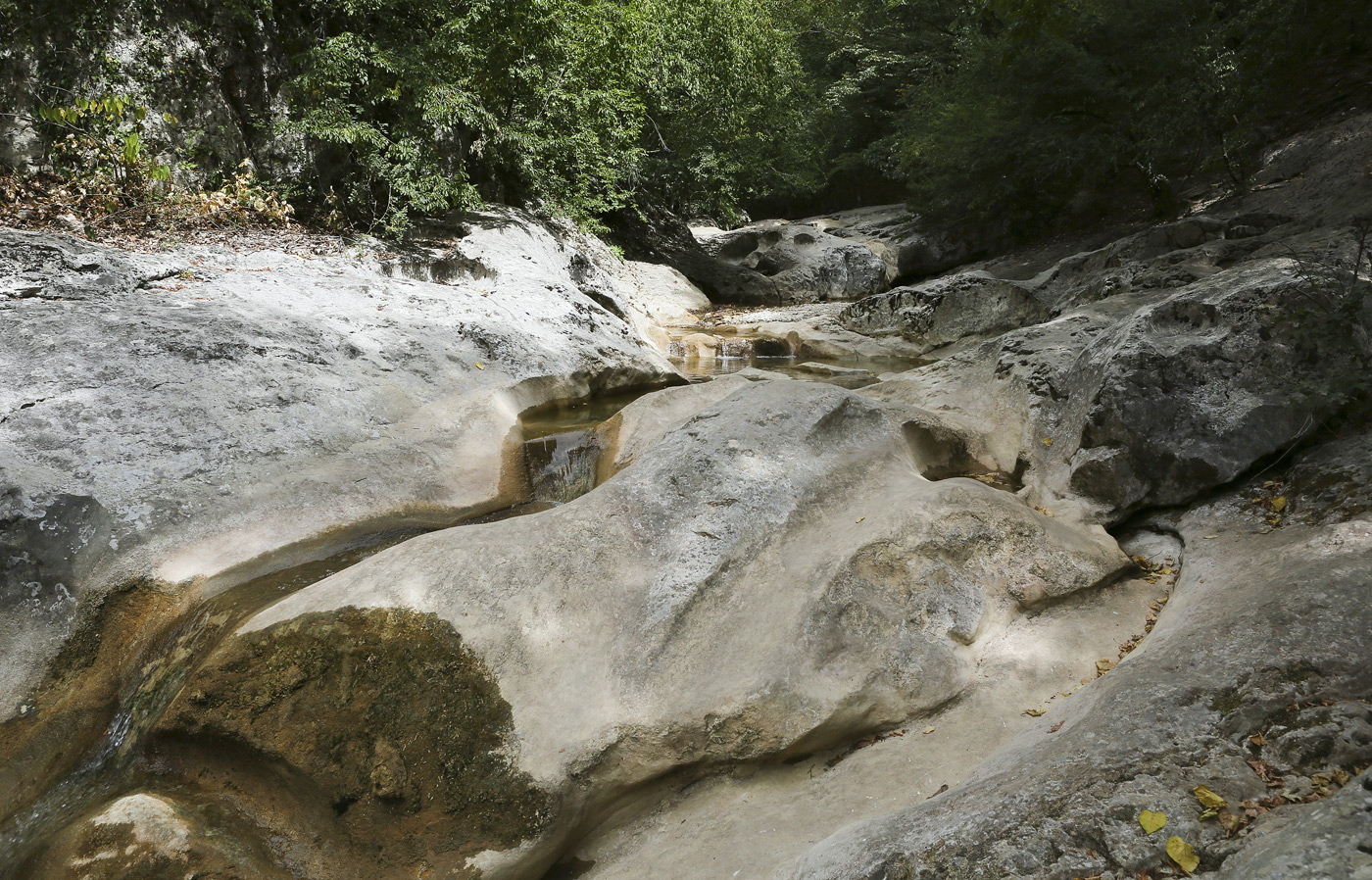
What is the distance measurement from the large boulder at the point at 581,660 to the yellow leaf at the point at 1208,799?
144 centimetres

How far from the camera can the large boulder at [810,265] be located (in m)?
17.2

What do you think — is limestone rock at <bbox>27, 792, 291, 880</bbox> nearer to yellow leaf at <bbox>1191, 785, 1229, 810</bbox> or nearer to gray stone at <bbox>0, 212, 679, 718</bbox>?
gray stone at <bbox>0, 212, 679, 718</bbox>

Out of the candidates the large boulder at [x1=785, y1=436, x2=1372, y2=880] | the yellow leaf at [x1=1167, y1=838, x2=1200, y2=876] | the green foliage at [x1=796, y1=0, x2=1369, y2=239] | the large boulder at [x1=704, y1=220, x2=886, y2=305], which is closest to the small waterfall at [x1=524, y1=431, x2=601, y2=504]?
the large boulder at [x1=785, y1=436, x2=1372, y2=880]

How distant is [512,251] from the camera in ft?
33.7

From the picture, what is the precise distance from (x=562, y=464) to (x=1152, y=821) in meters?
5.24

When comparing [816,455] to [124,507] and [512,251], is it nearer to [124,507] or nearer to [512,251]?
[124,507]

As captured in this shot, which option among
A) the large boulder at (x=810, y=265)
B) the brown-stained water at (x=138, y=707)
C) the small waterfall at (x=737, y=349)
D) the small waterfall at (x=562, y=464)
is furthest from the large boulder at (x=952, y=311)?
the brown-stained water at (x=138, y=707)

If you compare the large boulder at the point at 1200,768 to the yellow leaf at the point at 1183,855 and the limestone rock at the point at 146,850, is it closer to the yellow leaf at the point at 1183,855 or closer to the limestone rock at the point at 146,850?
the yellow leaf at the point at 1183,855

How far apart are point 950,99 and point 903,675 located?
48.1 ft

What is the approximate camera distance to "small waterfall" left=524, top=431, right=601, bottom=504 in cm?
638

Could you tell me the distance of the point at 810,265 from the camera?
17.3m

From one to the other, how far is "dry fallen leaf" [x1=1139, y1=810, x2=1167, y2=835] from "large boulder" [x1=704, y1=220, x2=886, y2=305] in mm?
15520

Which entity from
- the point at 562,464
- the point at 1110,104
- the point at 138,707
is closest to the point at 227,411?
the point at 138,707

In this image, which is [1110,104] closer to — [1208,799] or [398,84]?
[398,84]
